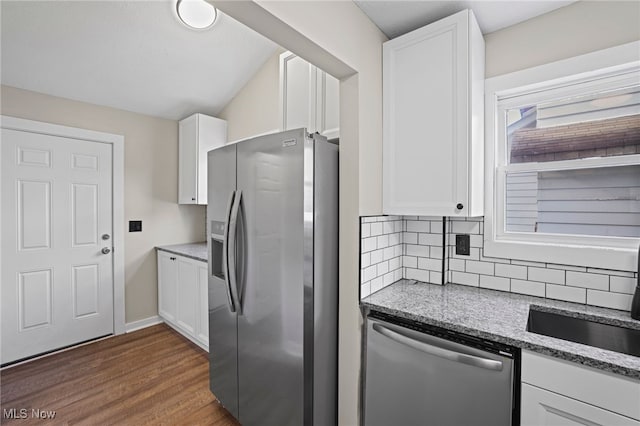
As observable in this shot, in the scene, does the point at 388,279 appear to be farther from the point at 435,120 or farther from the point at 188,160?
the point at 188,160

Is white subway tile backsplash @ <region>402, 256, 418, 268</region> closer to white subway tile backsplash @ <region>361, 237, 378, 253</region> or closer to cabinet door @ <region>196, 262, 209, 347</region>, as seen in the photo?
white subway tile backsplash @ <region>361, 237, 378, 253</region>

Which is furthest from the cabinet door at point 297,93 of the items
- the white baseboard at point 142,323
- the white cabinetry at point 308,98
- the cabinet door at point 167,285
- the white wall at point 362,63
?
the white baseboard at point 142,323

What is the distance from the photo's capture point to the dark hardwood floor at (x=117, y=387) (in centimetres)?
186

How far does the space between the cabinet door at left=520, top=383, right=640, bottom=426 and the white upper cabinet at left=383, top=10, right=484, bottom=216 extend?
76 centimetres

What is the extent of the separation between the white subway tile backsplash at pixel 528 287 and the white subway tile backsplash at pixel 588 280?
12 centimetres

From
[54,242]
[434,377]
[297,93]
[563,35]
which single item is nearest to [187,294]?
[54,242]

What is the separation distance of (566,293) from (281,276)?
1436 mm

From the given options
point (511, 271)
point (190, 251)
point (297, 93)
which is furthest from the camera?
point (190, 251)

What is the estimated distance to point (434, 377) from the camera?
1225 mm

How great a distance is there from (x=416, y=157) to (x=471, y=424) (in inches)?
47.1

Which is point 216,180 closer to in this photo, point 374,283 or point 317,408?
point 374,283

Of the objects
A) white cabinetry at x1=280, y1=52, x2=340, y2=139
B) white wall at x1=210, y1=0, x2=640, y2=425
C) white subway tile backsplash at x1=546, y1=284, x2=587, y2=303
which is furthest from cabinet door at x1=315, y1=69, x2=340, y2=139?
white subway tile backsplash at x1=546, y1=284, x2=587, y2=303

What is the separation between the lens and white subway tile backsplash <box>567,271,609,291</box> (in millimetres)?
1387

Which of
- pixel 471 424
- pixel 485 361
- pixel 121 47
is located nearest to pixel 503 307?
pixel 485 361
